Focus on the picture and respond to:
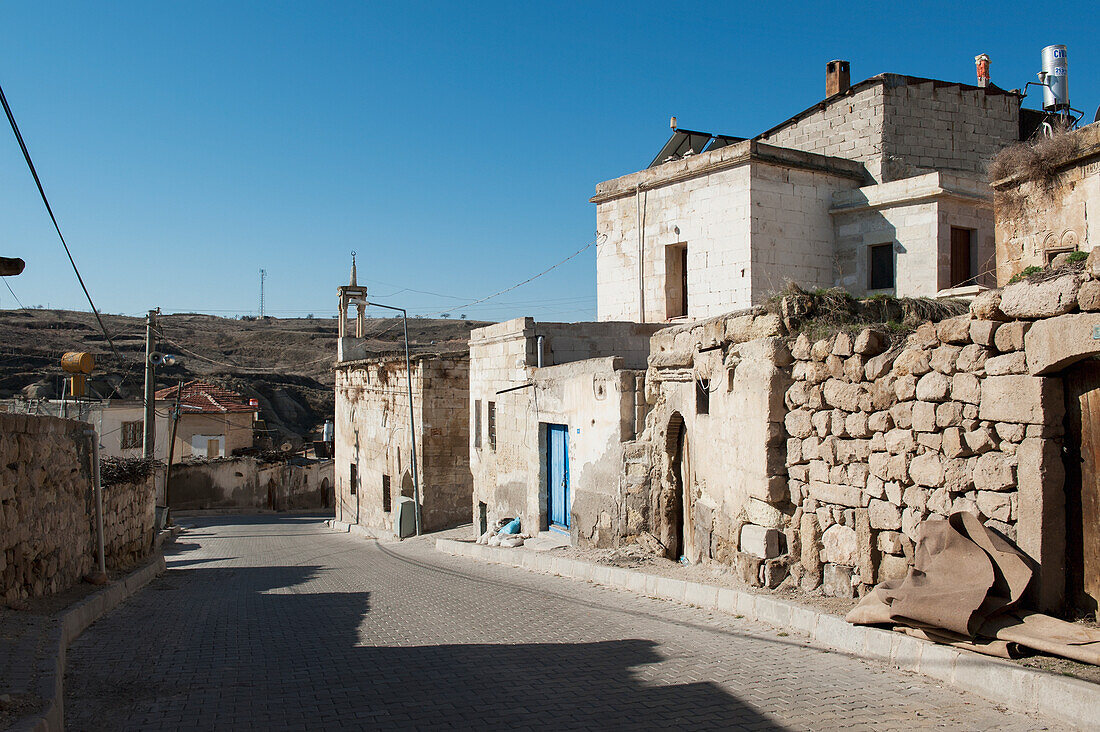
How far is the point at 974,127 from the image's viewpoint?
1938 centimetres

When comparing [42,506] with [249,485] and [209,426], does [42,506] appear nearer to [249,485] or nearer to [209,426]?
[249,485]

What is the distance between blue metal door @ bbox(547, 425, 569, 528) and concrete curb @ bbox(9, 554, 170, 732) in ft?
22.7

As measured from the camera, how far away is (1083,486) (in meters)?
5.38

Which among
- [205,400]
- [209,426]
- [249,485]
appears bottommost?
[249,485]

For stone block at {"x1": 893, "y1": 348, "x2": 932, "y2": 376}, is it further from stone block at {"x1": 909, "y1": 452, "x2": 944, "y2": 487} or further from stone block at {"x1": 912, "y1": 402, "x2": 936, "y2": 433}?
stone block at {"x1": 909, "y1": 452, "x2": 944, "y2": 487}

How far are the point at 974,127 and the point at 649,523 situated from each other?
47.4ft

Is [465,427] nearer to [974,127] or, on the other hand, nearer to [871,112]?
[871,112]

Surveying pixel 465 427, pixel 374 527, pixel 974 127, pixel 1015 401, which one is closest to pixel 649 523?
pixel 1015 401

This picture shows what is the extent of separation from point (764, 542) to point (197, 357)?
133 ft

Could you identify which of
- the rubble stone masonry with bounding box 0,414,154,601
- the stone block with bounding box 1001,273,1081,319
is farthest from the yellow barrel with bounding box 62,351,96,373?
the stone block with bounding box 1001,273,1081,319

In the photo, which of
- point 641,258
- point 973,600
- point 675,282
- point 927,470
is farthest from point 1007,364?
point 641,258

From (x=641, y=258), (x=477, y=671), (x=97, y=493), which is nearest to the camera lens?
(x=477, y=671)

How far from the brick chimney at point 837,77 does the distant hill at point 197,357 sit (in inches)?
979

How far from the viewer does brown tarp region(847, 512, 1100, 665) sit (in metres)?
5.13
